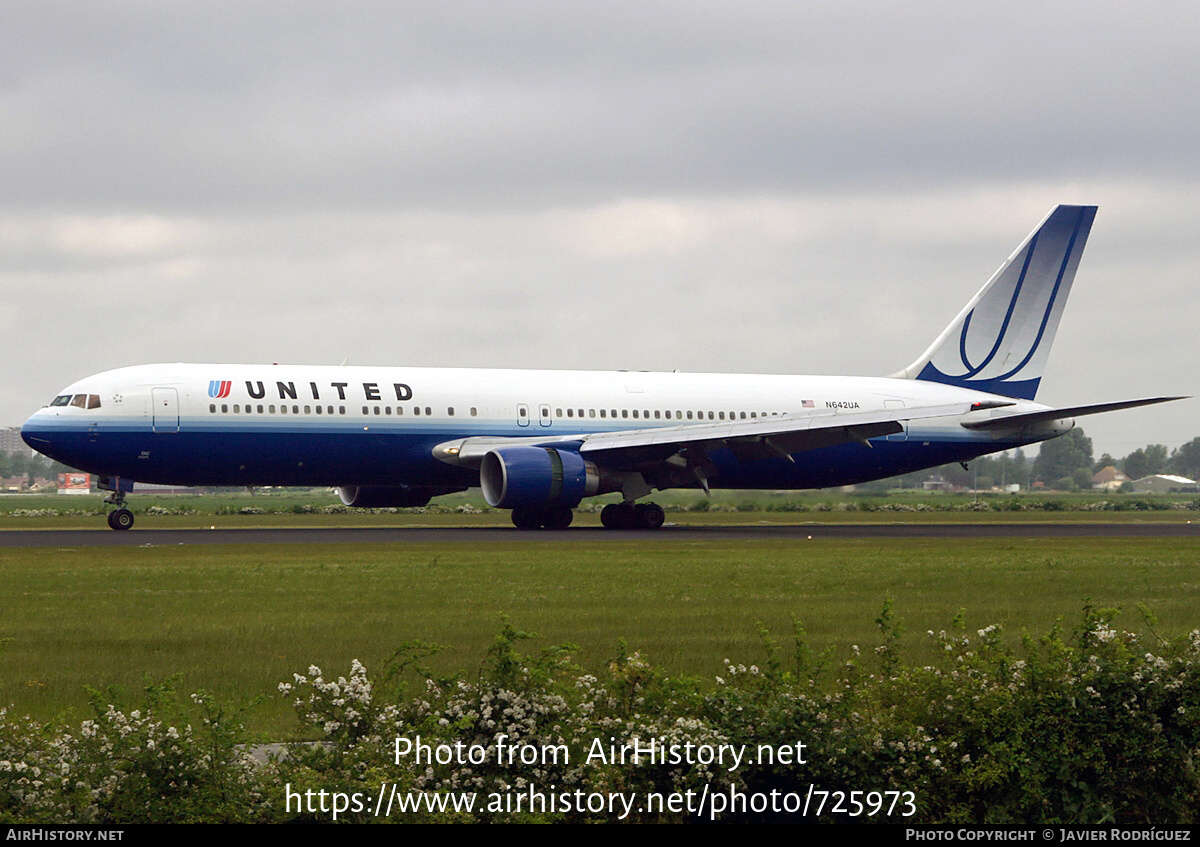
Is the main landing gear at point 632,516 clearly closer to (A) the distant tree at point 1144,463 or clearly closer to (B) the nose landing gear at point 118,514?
(B) the nose landing gear at point 118,514

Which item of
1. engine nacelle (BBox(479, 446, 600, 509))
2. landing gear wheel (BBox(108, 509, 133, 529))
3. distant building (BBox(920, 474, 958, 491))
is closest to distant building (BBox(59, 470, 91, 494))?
distant building (BBox(920, 474, 958, 491))

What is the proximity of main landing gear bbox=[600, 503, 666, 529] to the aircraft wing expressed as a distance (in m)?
1.79

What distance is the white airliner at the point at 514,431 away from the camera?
124ft

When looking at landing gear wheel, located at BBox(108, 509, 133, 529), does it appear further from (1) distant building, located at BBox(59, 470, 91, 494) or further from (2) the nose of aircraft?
(1) distant building, located at BBox(59, 470, 91, 494)

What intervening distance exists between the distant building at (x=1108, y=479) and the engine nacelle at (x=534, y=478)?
260 ft

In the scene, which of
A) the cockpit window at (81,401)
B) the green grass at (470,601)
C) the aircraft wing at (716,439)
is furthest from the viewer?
the aircraft wing at (716,439)

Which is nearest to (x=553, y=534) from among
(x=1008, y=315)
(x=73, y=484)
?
(x=1008, y=315)

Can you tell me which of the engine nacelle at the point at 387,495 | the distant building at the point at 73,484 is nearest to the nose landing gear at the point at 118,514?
the engine nacelle at the point at 387,495

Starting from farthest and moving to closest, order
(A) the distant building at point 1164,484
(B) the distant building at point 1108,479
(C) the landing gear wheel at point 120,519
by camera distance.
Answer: (A) the distant building at point 1164,484
(B) the distant building at point 1108,479
(C) the landing gear wheel at point 120,519

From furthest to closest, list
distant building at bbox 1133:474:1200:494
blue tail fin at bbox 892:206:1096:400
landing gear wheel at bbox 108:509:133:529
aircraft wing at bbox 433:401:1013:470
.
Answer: distant building at bbox 1133:474:1200:494
blue tail fin at bbox 892:206:1096:400
aircraft wing at bbox 433:401:1013:470
landing gear wheel at bbox 108:509:133:529

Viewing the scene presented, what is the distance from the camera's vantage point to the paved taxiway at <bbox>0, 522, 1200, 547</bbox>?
3447 centimetres

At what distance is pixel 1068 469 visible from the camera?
11669cm

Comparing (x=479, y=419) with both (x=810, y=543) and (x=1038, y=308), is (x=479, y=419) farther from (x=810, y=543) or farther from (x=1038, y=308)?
(x=1038, y=308)

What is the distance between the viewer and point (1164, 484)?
4744 inches
